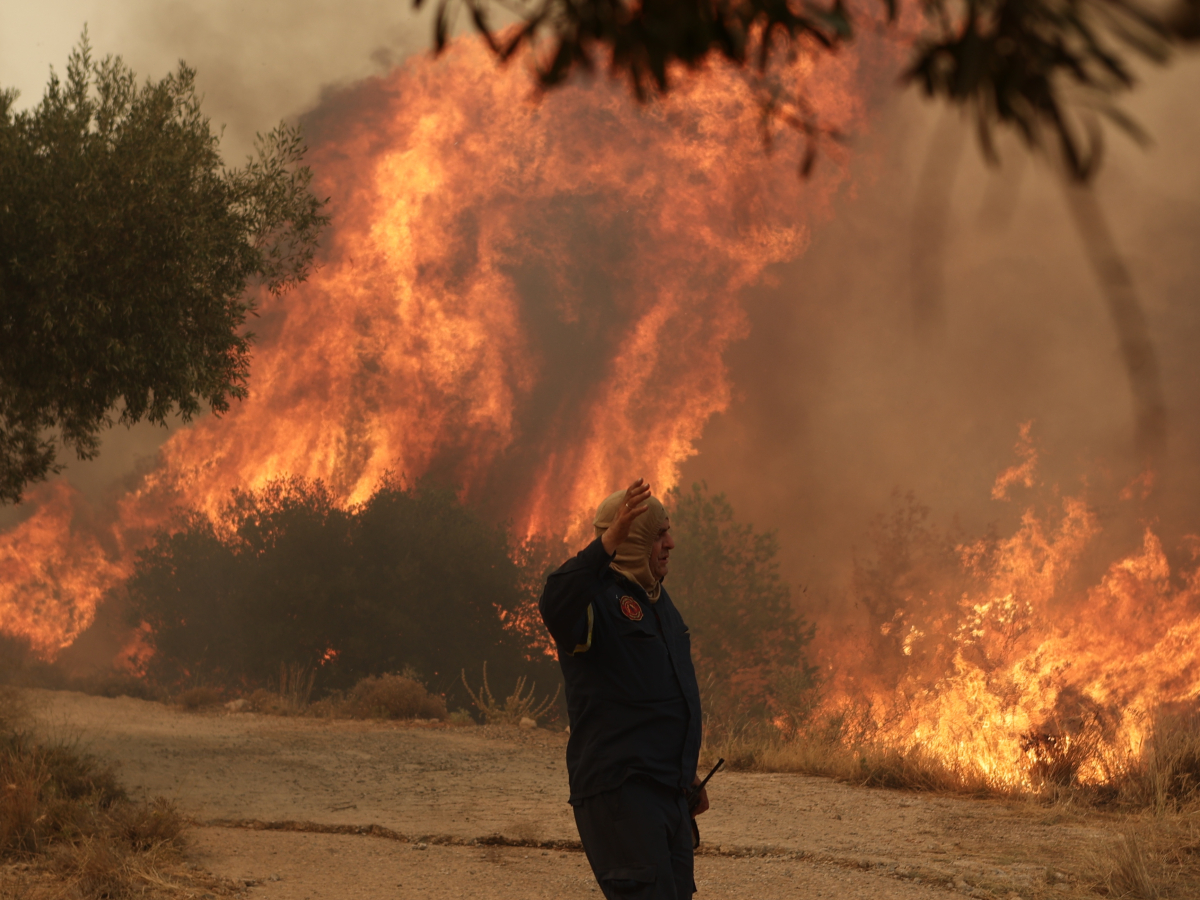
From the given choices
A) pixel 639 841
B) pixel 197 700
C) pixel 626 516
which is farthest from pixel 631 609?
pixel 197 700

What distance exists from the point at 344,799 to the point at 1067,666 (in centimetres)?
2414

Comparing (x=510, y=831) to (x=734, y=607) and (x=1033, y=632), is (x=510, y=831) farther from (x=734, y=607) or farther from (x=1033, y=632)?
(x=734, y=607)

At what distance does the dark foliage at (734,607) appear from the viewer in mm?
36031

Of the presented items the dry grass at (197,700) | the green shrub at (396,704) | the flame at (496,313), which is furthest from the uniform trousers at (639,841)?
the flame at (496,313)

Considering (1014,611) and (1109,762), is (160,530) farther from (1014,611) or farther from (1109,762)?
(1109,762)

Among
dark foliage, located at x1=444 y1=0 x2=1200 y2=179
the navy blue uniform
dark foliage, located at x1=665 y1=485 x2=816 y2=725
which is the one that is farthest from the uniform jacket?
dark foliage, located at x1=665 y1=485 x2=816 y2=725

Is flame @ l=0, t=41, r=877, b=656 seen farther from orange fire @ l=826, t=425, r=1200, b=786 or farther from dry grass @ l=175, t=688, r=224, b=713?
dry grass @ l=175, t=688, r=224, b=713

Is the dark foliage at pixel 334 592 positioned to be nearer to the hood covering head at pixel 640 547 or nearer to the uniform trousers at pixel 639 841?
the hood covering head at pixel 640 547

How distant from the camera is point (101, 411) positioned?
12.7 m

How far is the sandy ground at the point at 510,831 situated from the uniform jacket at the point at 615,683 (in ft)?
12.8

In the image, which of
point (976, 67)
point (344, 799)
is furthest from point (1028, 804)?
point (976, 67)

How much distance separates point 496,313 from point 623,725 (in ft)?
146

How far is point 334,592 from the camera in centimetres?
3238

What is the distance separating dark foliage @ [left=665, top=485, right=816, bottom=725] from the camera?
1419 inches
